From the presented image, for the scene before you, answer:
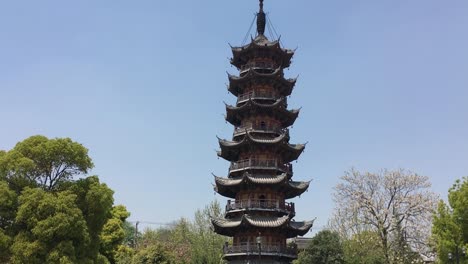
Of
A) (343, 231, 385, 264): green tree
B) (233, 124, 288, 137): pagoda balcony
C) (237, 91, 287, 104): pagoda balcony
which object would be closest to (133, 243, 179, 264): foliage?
(233, 124, 288, 137): pagoda balcony

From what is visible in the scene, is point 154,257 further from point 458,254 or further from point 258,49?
point 458,254

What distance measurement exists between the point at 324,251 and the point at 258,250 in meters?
5.00

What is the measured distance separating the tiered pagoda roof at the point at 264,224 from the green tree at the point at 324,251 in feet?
6.59

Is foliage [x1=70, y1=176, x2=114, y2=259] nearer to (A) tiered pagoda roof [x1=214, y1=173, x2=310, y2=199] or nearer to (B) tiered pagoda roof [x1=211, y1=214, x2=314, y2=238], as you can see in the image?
(B) tiered pagoda roof [x1=211, y1=214, x2=314, y2=238]

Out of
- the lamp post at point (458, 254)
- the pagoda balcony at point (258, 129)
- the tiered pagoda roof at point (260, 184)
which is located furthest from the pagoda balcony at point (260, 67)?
the lamp post at point (458, 254)

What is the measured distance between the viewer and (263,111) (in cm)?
3975

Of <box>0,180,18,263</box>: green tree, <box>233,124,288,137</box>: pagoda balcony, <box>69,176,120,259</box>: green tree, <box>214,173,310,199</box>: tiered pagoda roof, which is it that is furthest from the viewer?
<box>233,124,288,137</box>: pagoda balcony

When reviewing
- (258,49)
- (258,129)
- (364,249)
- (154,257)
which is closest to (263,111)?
(258,129)

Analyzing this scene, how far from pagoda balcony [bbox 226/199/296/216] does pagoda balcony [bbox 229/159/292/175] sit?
270 cm

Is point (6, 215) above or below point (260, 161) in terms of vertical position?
below

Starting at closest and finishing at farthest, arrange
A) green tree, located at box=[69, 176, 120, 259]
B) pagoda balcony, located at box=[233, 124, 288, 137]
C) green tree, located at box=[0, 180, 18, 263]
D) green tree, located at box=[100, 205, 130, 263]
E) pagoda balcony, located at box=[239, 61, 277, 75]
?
green tree, located at box=[0, 180, 18, 263]
green tree, located at box=[69, 176, 120, 259]
pagoda balcony, located at box=[233, 124, 288, 137]
pagoda balcony, located at box=[239, 61, 277, 75]
green tree, located at box=[100, 205, 130, 263]

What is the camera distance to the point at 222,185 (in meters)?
37.5

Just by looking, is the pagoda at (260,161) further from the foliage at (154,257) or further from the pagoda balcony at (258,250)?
the foliage at (154,257)

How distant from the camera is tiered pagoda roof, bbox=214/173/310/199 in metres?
36.1
